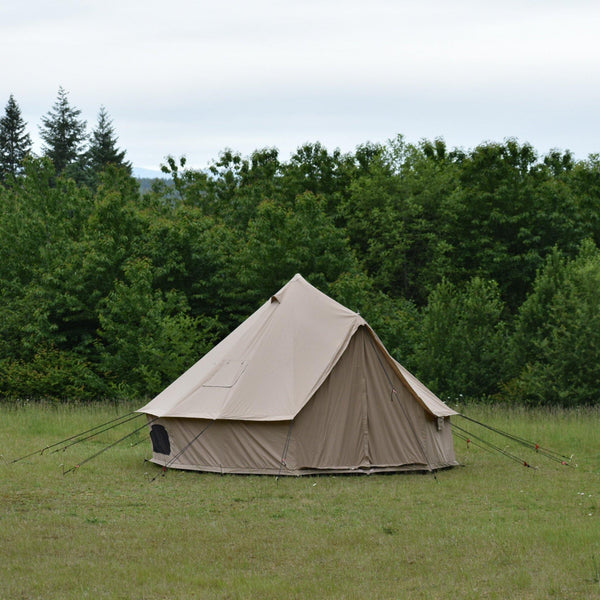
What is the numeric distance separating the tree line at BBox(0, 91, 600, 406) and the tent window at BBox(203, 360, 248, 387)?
14039 millimetres

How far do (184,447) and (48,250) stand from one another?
2149 centimetres

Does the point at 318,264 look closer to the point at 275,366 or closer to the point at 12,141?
the point at 275,366

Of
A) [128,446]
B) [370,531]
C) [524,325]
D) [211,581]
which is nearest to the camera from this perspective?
[211,581]

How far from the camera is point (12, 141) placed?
6538 centimetres

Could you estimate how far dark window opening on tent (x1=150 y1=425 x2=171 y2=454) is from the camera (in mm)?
14053

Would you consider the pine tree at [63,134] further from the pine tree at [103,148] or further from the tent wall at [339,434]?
the tent wall at [339,434]

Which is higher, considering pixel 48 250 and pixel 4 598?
pixel 48 250

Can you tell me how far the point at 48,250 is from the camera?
33.5m

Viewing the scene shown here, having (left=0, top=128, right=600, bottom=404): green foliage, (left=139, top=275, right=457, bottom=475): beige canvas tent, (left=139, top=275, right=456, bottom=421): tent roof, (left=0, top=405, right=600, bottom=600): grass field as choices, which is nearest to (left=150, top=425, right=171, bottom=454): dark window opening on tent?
(left=139, top=275, right=457, bottom=475): beige canvas tent

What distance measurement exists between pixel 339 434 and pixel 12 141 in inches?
2267

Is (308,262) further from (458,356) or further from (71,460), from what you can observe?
(71,460)

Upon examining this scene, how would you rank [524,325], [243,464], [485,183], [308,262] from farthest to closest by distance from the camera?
[485,183] < [308,262] < [524,325] < [243,464]

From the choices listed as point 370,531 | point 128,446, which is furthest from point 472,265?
point 370,531

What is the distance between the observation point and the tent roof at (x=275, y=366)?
528 inches
